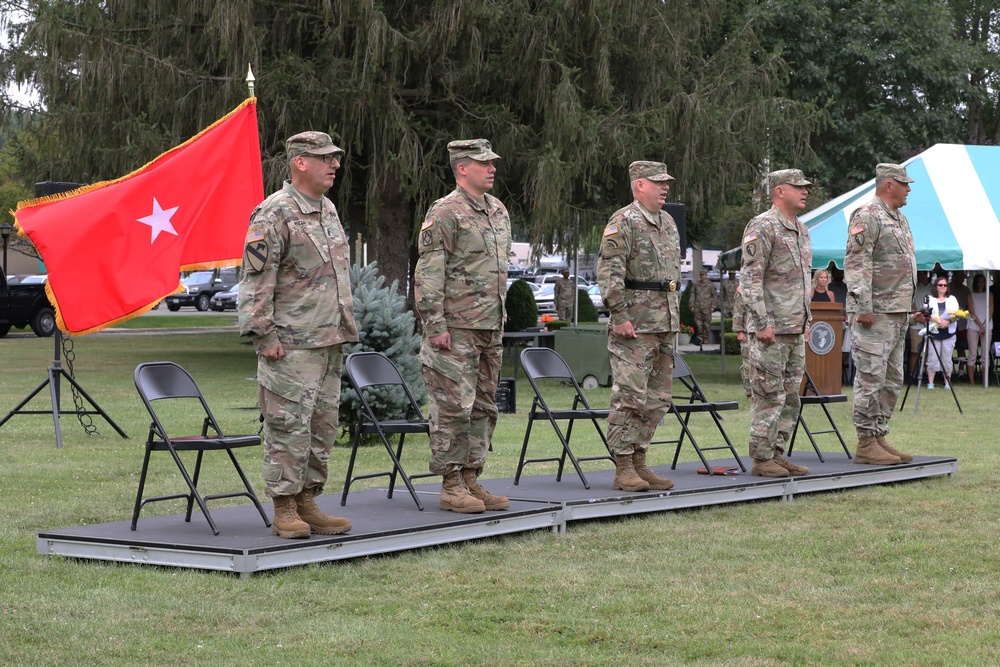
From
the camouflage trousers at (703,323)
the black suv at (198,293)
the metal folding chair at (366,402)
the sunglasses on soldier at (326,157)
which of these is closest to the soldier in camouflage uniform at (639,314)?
the metal folding chair at (366,402)

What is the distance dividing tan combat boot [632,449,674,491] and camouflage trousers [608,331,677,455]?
0.09 meters

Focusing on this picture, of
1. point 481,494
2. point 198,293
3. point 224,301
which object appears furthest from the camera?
point 198,293

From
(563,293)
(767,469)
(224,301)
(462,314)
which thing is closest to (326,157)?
(462,314)

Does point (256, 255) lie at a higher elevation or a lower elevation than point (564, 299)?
higher

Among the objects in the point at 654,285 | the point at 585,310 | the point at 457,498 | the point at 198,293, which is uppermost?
the point at 654,285

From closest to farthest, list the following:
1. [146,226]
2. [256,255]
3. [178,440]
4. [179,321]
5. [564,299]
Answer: [256,255] → [178,440] → [146,226] → [564,299] → [179,321]

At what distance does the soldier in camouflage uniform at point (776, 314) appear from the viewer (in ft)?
32.4

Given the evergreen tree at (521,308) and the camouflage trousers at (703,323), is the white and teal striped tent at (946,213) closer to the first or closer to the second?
the evergreen tree at (521,308)

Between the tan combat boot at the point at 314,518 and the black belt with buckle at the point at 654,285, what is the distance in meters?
2.81

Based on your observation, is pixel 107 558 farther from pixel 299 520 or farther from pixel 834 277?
pixel 834 277

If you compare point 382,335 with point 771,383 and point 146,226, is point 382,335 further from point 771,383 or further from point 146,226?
point 771,383

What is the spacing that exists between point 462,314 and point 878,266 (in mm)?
4246

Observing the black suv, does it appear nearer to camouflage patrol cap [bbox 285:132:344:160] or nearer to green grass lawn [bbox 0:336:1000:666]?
green grass lawn [bbox 0:336:1000:666]

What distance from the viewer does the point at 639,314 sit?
9.05 metres
